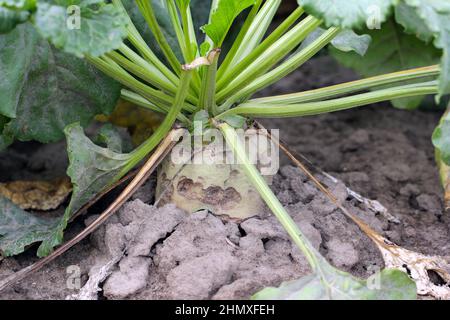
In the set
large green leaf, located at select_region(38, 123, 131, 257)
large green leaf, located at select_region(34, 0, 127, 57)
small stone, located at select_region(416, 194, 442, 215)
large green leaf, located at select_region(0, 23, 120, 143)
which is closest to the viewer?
large green leaf, located at select_region(34, 0, 127, 57)

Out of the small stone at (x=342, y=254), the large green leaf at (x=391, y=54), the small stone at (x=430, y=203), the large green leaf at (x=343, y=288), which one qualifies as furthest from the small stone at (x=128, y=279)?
the large green leaf at (x=391, y=54)

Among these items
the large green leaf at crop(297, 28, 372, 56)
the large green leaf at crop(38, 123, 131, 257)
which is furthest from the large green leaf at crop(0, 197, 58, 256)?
the large green leaf at crop(297, 28, 372, 56)

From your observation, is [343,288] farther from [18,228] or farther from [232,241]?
[18,228]

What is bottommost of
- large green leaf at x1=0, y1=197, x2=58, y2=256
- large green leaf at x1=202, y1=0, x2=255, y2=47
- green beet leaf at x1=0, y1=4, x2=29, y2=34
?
large green leaf at x1=0, y1=197, x2=58, y2=256

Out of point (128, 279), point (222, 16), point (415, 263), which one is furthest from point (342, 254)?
point (222, 16)

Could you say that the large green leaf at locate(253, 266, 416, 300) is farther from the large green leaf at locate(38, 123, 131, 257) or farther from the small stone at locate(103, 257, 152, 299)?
the large green leaf at locate(38, 123, 131, 257)

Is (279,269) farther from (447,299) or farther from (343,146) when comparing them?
(343,146)
